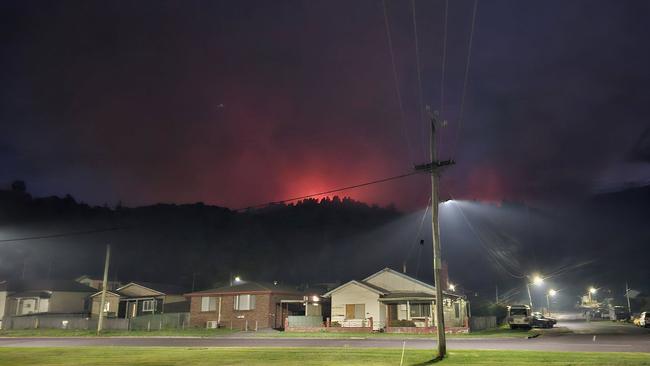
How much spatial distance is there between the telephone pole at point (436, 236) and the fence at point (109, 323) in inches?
1442

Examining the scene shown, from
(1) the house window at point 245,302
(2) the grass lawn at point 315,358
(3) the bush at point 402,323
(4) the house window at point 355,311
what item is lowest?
(2) the grass lawn at point 315,358

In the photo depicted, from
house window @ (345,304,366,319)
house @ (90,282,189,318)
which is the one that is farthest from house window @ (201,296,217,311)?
house window @ (345,304,366,319)

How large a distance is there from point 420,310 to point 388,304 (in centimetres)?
307

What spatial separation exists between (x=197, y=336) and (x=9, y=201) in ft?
299

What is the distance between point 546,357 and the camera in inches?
800

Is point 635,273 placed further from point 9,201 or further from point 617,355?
point 9,201

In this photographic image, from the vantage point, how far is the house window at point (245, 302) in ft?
Result: 172

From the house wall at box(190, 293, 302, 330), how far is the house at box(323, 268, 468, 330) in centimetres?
620

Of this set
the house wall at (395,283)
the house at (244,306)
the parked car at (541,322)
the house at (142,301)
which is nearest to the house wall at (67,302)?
the house at (142,301)

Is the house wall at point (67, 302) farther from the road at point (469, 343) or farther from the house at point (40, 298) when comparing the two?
the road at point (469, 343)

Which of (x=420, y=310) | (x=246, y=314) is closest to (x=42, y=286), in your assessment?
(x=246, y=314)

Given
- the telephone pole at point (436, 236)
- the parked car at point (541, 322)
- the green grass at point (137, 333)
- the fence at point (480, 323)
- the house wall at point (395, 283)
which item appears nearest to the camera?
the telephone pole at point (436, 236)

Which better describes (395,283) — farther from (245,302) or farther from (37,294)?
(37,294)

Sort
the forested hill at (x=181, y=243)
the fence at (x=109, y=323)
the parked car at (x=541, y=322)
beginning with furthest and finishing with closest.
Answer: the forested hill at (x=181, y=243) < the fence at (x=109, y=323) < the parked car at (x=541, y=322)
